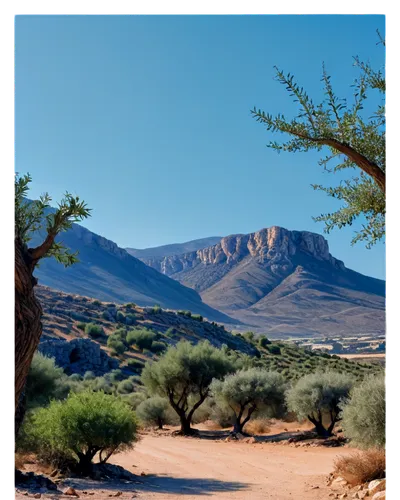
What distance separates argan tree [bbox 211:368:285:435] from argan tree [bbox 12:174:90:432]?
74.2 feet

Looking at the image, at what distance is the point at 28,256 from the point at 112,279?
15104 centimetres

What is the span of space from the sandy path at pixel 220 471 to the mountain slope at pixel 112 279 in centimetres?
10775

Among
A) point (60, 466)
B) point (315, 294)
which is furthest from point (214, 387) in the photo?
point (315, 294)

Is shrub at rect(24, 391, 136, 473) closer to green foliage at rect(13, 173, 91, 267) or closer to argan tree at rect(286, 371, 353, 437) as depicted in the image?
green foliage at rect(13, 173, 91, 267)

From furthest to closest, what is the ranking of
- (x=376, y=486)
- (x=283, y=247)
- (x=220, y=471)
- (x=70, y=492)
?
(x=283, y=247) → (x=220, y=471) → (x=70, y=492) → (x=376, y=486)

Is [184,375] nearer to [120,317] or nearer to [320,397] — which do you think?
[320,397]

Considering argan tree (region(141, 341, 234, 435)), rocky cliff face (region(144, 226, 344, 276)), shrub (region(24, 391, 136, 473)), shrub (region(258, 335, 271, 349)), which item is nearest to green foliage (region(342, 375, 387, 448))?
shrub (region(24, 391, 136, 473))

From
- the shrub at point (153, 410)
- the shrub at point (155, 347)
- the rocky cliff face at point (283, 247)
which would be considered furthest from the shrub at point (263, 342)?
the rocky cliff face at point (283, 247)

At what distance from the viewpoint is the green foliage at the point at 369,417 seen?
12.9 metres

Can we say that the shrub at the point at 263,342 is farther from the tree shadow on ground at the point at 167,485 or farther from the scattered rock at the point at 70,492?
the scattered rock at the point at 70,492

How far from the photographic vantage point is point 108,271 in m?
160

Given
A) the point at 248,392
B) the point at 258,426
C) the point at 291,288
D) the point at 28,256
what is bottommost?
the point at 258,426

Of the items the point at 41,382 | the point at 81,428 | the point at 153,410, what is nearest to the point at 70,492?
the point at 81,428

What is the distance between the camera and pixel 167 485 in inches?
533
